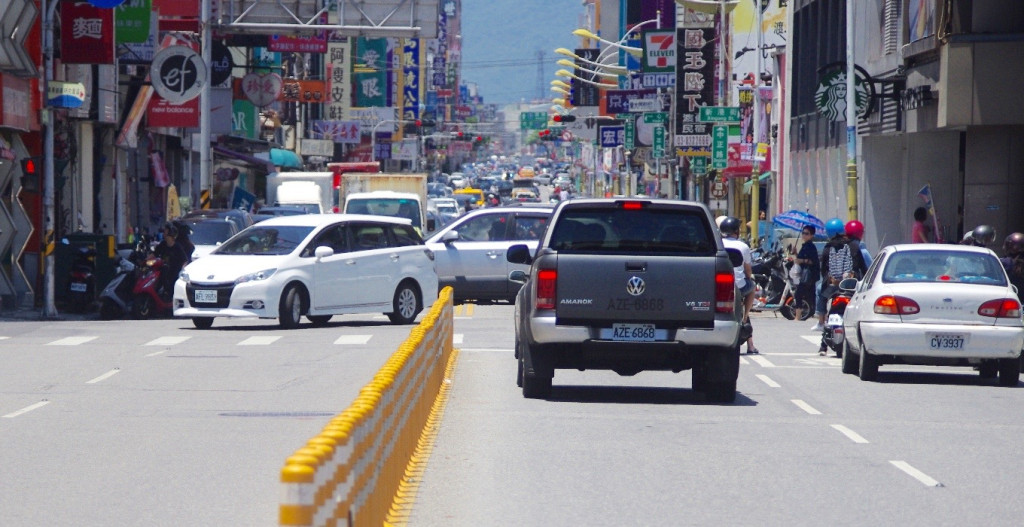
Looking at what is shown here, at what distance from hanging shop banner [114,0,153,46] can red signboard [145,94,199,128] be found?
5.73 m

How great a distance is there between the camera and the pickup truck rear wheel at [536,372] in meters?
14.8

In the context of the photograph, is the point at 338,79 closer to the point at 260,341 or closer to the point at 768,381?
the point at 260,341

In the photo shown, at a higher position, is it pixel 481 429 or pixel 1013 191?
pixel 1013 191

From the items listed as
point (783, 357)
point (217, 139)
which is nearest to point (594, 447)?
point (783, 357)

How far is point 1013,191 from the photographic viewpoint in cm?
3117

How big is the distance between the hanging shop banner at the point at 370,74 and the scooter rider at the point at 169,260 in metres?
73.7

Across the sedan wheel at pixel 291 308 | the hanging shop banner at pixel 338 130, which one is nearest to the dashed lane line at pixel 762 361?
the sedan wheel at pixel 291 308

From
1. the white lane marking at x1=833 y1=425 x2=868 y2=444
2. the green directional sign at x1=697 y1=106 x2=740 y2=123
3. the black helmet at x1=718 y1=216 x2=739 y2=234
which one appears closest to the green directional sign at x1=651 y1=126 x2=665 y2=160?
the green directional sign at x1=697 y1=106 x2=740 y2=123

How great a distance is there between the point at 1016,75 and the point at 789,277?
17.9 ft

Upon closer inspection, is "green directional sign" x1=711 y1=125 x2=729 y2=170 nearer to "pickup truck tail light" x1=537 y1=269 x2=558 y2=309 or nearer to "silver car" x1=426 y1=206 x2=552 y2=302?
"silver car" x1=426 y1=206 x2=552 y2=302

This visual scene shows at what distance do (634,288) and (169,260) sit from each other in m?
14.9

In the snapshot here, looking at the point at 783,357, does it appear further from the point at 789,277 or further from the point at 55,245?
the point at 55,245

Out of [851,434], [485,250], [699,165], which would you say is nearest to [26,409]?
[851,434]

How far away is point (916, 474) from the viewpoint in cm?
1073
